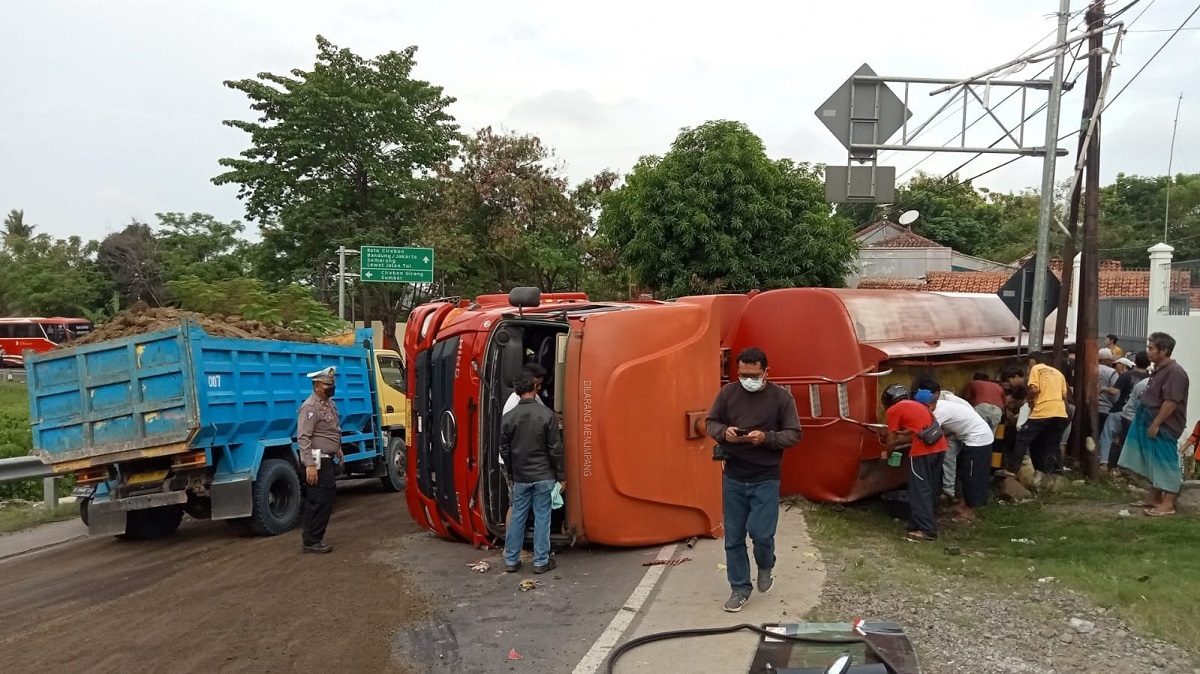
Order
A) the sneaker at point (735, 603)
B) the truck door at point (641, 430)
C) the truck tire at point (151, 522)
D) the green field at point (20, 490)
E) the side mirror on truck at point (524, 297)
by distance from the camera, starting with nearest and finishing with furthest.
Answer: the sneaker at point (735, 603) < the truck door at point (641, 430) < the side mirror on truck at point (524, 297) < the truck tire at point (151, 522) < the green field at point (20, 490)

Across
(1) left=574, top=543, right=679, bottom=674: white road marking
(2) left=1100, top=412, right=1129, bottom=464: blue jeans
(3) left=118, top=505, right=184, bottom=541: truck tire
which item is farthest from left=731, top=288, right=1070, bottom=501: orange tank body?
(3) left=118, top=505, right=184, bottom=541: truck tire

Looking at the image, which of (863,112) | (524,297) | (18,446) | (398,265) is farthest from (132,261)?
(524,297)

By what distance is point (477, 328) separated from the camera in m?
7.29

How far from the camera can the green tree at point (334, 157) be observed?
2689 centimetres

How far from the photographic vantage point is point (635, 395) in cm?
699

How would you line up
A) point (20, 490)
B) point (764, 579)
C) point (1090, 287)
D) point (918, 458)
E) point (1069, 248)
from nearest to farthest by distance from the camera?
point (764, 579)
point (918, 458)
point (1090, 287)
point (1069, 248)
point (20, 490)

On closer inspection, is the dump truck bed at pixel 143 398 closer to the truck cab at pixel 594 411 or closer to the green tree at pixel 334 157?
the truck cab at pixel 594 411

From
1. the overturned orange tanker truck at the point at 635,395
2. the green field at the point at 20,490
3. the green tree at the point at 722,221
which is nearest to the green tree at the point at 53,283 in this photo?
the green field at the point at 20,490

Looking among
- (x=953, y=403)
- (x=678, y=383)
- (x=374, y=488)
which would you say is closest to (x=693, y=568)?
(x=678, y=383)

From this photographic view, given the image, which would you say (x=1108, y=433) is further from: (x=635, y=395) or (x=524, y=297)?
(x=524, y=297)

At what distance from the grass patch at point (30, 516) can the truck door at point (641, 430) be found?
690cm

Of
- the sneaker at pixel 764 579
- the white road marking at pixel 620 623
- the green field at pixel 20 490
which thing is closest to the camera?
the white road marking at pixel 620 623

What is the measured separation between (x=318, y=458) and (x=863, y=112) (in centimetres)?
888

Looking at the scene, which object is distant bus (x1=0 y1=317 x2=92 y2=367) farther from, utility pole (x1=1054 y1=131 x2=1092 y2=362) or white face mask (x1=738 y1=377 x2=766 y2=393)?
white face mask (x1=738 y1=377 x2=766 y2=393)
